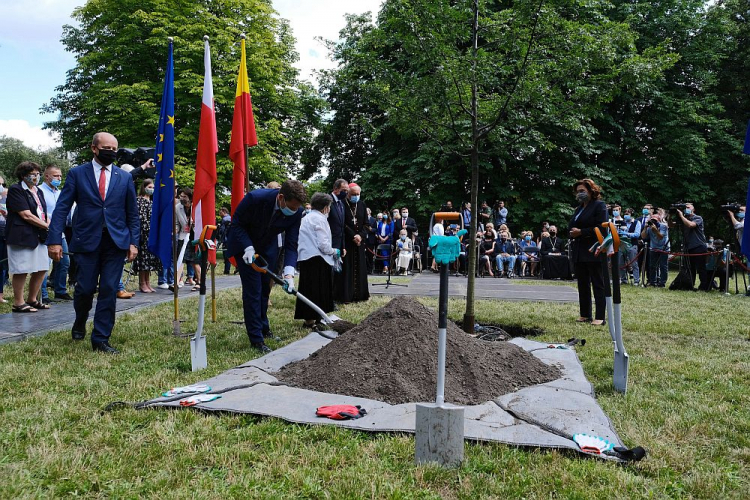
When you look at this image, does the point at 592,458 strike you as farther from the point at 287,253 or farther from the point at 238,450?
the point at 287,253

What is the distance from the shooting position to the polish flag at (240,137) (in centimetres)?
723

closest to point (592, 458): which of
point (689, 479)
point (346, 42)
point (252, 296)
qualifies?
point (689, 479)

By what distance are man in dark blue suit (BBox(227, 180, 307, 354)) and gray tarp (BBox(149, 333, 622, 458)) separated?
120 centimetres

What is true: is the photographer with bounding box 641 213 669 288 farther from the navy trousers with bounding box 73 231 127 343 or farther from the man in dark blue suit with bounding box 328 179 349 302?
the navy trousers with bounding box 73 231 127 343

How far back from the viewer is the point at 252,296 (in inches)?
228

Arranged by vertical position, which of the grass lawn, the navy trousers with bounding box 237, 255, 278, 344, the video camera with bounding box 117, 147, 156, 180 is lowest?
the grass lawn

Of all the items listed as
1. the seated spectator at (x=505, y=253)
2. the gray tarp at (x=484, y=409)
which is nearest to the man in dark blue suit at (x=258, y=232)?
the gray tarp at (x=484, y=409)

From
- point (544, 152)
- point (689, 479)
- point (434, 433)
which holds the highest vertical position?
point (544, 152)

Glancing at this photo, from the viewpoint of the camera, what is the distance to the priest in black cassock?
30.8 ft

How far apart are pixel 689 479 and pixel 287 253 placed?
14.6 feet

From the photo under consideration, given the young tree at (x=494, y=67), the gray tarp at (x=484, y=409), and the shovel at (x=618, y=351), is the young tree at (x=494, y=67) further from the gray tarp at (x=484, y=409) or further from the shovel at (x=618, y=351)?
the gray tarp at (x=484, y=409)

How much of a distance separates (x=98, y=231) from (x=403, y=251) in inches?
471

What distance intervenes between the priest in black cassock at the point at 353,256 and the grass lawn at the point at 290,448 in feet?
14.2

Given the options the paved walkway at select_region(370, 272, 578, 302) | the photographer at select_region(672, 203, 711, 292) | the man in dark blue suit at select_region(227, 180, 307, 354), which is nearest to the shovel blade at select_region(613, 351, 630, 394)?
the man in dark blue suit at select_region(227, 180, 307, 354)
